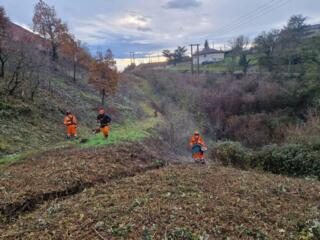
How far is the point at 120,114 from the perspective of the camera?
862 inches

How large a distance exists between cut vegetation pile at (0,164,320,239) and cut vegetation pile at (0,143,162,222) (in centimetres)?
37

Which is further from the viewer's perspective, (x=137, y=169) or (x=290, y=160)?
(x=290, y=160)

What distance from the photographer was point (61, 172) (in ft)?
17.5

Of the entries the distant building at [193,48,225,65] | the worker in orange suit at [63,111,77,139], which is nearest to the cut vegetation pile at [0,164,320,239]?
the worker in orange suit at [63,111,77,139]

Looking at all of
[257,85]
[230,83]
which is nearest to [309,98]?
[257,85]

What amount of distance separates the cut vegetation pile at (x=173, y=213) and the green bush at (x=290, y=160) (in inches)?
166

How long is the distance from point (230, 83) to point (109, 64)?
18.2 m

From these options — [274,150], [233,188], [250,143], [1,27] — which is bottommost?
[250,143]

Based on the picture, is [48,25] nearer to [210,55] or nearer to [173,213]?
[173,213]

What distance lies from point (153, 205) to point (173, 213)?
41 cm

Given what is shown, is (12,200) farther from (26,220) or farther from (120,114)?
(120,114)

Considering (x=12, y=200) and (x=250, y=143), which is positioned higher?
(x=12, y=200)

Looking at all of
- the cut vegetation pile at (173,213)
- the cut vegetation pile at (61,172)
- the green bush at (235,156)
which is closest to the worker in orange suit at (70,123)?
the cut vegetation pile at (61,172)

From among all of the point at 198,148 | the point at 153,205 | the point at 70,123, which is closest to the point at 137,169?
the point at 153,205
